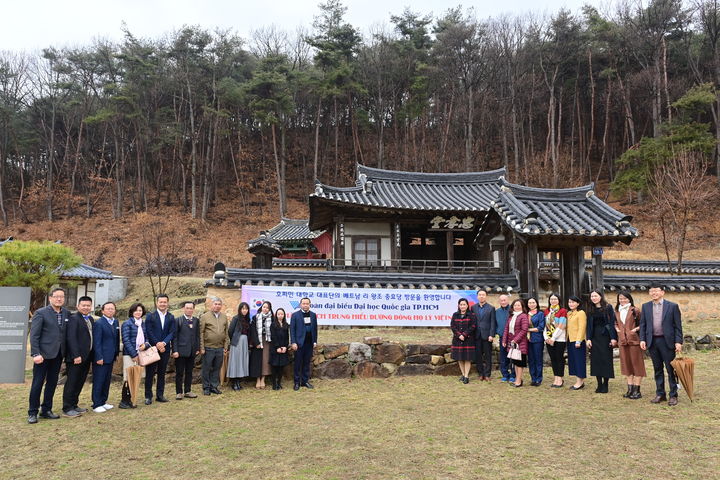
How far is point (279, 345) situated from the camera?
23.6 ft

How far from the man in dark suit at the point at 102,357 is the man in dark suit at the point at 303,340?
2.51 m

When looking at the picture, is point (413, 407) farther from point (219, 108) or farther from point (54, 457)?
point (219, 108)

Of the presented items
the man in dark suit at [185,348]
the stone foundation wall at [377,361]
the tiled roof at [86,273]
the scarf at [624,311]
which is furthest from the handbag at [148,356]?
the tiled roof at [86,273]

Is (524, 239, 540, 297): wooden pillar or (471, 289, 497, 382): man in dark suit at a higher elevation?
(524, 239, 540, 297): wooden pillar

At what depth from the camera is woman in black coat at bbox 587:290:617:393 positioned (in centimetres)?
645

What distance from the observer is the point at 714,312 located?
39.3ft

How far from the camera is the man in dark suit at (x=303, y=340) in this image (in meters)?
7.20

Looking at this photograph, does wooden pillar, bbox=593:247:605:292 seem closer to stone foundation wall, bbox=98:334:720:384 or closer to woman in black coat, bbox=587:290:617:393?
woman in black coat, bbox=587:290:617:393

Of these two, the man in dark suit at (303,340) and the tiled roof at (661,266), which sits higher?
the tiled roof at (661,266)

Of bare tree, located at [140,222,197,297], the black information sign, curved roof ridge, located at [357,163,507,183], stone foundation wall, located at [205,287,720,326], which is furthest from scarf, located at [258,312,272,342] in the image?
bare tree, located at [140,222,197,297]

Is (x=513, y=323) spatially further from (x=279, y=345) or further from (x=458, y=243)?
(x=458, y=243)

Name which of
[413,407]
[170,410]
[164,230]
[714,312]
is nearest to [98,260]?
[164,230]

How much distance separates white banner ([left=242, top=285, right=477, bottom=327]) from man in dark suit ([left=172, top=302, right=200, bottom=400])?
4370 millimetres

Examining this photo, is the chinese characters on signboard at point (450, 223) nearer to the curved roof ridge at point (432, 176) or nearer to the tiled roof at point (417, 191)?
the tiled roof at point (417, 191)
